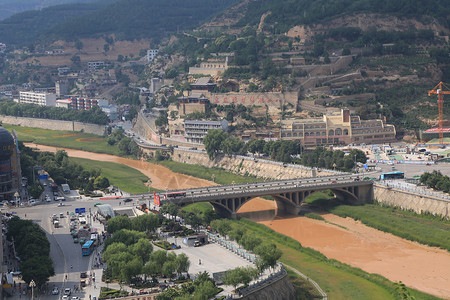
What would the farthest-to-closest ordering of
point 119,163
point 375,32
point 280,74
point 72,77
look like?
point 72,77
point 375,32
point 280,74
point 119,163

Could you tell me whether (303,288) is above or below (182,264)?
below

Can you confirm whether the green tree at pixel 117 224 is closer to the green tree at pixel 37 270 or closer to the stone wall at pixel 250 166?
the green tree at pixel 37 270

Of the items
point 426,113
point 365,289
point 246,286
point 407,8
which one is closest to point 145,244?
point 246,286

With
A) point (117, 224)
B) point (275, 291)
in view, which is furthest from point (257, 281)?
point (117, 224)

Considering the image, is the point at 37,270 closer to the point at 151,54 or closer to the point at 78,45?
the point at 151,54

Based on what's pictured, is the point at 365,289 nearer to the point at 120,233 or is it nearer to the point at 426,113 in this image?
the point at 120,233
